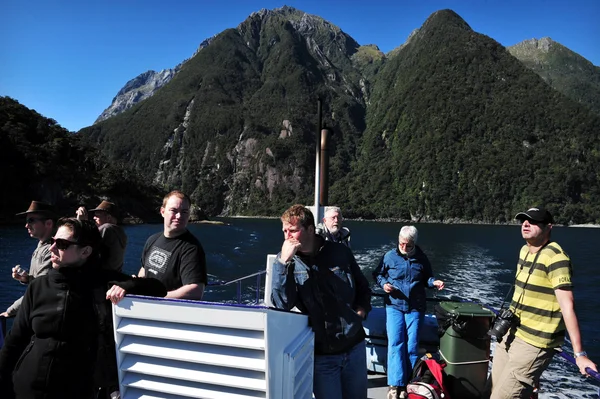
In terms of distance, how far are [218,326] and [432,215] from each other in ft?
414

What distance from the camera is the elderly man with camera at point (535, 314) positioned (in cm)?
242

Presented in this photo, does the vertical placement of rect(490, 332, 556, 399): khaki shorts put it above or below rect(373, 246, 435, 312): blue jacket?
below

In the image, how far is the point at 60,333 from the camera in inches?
72.7

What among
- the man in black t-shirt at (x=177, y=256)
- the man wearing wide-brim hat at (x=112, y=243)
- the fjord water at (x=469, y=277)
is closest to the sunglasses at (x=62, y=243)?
the man in black t-shirt at (x=177, y=256)

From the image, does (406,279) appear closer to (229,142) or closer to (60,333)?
(60,333)

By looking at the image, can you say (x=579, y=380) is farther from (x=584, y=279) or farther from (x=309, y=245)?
(x=584, y=279)

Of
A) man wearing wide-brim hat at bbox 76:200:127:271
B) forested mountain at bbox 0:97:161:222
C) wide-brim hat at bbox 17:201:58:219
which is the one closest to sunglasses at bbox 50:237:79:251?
man wearing wide-brim hat at bbox 76:200:127:271

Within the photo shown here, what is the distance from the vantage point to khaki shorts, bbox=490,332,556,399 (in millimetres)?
2541

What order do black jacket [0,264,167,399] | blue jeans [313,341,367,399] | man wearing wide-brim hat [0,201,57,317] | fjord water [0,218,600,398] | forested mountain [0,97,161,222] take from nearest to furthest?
black jacket [0,264,167,399]
blue jeans [313,341,367,399]
man wearing wide-brim hat [0,201,57,317]
fjord water [0,218,600,398]
forested mountain [0,97,161,222]

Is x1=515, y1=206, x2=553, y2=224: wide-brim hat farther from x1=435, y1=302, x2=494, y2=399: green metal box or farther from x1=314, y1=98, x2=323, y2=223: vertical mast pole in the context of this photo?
x1=314, y1=98, x2=323, y2=223: vertical mast pole

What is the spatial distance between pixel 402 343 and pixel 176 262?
2.42m

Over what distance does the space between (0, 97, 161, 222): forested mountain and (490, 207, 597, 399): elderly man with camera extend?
50549 mm

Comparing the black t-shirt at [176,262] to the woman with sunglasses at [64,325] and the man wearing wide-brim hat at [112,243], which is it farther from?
the man wearing wide-brim hat at [112,243]

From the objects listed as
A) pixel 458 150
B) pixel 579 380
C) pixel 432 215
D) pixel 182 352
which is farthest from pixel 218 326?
pixel 458 150
